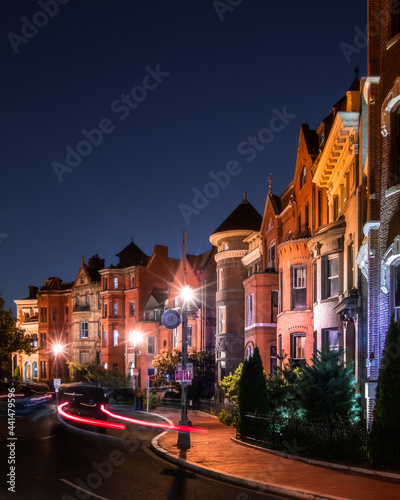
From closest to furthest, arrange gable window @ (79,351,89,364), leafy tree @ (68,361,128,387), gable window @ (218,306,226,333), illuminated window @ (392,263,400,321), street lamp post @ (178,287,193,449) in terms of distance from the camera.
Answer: illuminated window @ (392,263,400,321) < street lamp post @ (178,287,193,449) < gable window @ (218,306,226,333) < leafy tree @ (68,361,128,387) < gable window @ (79,351,89,364)

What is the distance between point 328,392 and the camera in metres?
19.6

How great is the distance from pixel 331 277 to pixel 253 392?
229 inches

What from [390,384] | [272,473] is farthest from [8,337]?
[390,384]

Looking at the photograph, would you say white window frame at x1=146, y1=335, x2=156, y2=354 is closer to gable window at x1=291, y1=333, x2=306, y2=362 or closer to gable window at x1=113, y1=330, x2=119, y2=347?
gable window at x1=113, y1=330, x2=119, y2=347

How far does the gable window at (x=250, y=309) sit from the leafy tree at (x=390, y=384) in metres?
23.0

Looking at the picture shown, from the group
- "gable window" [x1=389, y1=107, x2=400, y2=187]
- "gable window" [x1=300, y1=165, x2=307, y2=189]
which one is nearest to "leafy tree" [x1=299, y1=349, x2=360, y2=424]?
"gable window" [x1=389, y1=107, x2=400, y2=187]

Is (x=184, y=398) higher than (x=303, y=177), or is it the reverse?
(x=303, y=177)

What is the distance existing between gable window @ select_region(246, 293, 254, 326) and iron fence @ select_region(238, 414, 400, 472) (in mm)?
17079

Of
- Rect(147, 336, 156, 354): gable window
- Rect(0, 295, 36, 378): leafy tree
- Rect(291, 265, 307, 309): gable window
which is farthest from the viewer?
Rect(147, 336, 156, 354): gable window

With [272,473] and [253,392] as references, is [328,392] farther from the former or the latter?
[272,473]

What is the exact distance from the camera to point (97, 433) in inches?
997

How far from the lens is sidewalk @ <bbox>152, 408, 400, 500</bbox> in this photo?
13.0m

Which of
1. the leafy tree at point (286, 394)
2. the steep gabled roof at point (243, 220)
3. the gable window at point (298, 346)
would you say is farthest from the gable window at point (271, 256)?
the leafy tree at point (286, 394)

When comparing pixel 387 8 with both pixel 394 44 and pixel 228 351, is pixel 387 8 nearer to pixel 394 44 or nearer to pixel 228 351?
pixel 394 44
